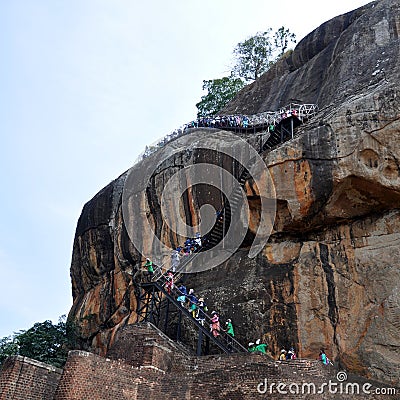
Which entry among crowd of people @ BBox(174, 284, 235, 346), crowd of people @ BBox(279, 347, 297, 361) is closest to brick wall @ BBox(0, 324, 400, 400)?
crowd of people @ BBox(174, 284, 235, 346)

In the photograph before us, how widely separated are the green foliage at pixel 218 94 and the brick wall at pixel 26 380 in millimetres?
30568

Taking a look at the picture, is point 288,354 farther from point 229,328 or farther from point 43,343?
point 43,343

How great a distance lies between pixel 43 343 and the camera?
85.9 ft

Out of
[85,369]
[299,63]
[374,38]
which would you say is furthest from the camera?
[299,63]

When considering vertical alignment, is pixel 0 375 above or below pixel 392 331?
below

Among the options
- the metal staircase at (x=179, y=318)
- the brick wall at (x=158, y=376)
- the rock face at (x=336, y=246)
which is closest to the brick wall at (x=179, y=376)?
the brick wall at (x=158, y=376)

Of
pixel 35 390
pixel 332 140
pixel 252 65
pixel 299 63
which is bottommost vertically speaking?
pixel 35 390

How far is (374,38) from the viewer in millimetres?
26391

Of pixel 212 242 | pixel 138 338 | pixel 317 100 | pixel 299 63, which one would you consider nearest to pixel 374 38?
pixel 317 100

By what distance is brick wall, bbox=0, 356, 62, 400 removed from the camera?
1631cm

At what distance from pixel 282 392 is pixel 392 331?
17.6 feet

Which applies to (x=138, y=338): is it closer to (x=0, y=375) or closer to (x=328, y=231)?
(x=0, y=375)

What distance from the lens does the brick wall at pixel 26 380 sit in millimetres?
16312

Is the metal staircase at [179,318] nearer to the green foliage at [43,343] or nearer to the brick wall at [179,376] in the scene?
the brick wall at [179,376]
